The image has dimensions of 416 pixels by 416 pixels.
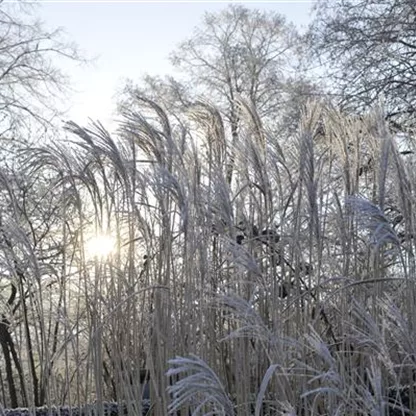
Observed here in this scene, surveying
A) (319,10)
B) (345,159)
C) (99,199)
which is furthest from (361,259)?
(319,10)

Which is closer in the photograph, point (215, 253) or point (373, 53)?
point (215, 253)

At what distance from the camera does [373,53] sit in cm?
838

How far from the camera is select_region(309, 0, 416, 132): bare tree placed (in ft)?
26.8

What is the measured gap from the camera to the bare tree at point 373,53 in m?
8.16

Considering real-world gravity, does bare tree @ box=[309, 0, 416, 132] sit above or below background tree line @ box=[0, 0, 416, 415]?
above

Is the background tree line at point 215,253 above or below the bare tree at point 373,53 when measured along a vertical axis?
below

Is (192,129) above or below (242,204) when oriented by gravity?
above

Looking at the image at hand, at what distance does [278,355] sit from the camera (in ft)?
6.81

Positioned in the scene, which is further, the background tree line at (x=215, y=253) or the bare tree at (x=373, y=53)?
the bare tree at (x=373, y=53)

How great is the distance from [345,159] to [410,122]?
16.8 ft

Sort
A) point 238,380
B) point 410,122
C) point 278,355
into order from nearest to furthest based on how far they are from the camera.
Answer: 1. point 278,355
2. point 238,380
3. point 410,122

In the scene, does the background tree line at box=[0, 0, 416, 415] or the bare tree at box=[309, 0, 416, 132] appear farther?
the bare tree at box=[309, 0, 416, 132]

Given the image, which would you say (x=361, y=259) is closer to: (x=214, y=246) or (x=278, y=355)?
(x=214, y=246)

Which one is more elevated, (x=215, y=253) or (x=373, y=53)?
(x=373, y=53)
